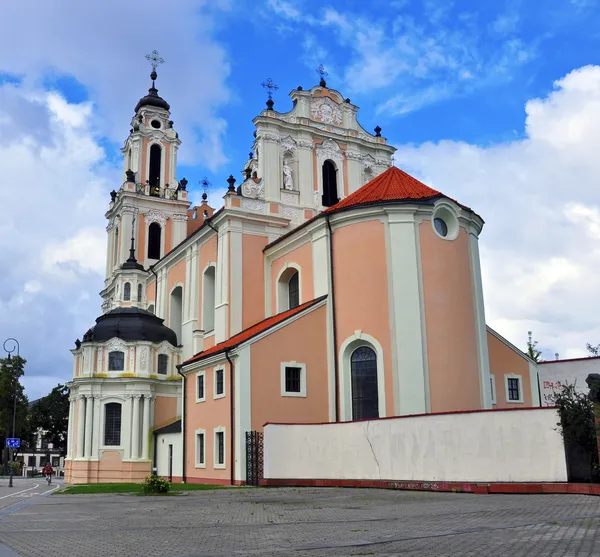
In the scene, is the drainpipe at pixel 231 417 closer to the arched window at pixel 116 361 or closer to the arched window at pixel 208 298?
the arched window at pixel 208 298

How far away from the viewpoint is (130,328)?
4025cm

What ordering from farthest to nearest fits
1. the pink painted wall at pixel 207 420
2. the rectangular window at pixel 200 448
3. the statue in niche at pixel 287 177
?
the statue in niche at pixel 287 177 → the rectangular window at pixel 200 448 → the pink painted wall at pixel 207 420

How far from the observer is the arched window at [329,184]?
126 feet

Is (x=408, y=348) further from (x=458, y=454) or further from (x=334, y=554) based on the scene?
(x=334, y=554)

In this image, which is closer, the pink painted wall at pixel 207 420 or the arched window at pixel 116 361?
the pink painted wall at pixel 207 420

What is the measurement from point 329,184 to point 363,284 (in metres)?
12.4

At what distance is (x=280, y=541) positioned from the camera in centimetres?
945

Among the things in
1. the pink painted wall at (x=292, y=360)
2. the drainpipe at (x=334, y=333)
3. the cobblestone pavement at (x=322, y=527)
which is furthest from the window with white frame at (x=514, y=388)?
the cobblestone pavement at (x=322, y=527)

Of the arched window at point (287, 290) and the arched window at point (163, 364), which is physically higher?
the arched window at point (287, 290)

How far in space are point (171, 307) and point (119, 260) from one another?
8503mm

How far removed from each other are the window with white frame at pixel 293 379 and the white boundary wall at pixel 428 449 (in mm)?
2894

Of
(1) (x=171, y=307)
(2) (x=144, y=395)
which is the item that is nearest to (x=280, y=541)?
(2) (x=144, y=395)

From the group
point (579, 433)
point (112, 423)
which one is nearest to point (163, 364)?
point (112, 423)

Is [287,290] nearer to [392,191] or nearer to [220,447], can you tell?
[392,191]
